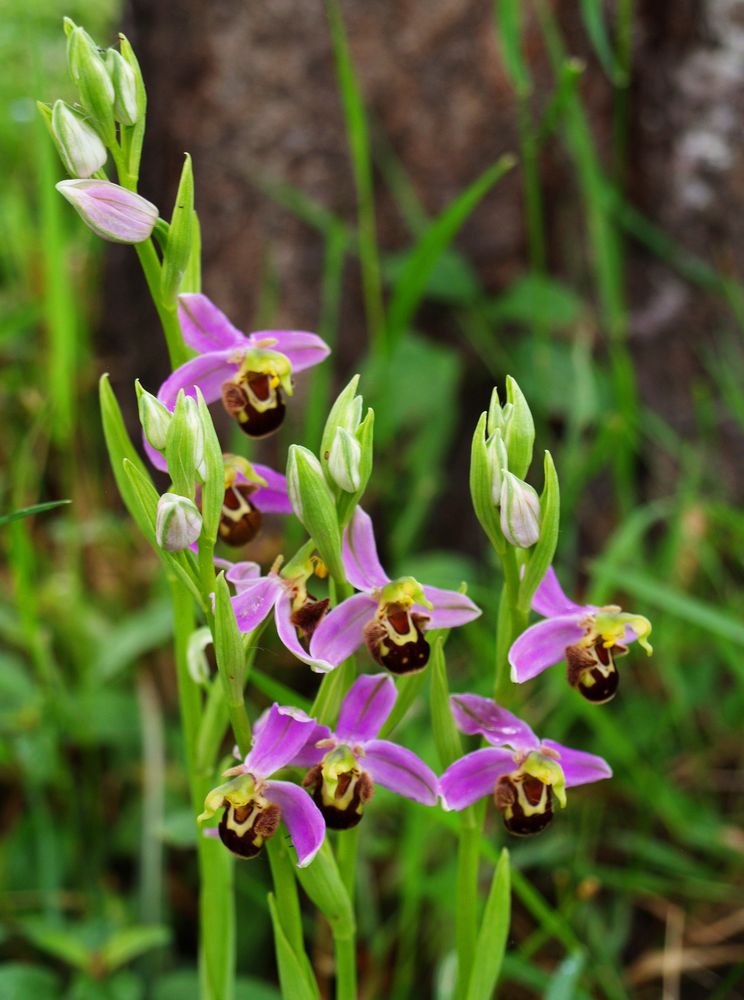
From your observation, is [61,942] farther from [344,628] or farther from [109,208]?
[109,208]

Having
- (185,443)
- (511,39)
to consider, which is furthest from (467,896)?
(511,39)

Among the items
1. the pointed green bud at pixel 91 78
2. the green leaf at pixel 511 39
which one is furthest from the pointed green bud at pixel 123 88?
the green leaf at pixel 511 39

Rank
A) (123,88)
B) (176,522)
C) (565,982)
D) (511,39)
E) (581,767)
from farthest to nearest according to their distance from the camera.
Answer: (511,39), (565,982), (581,767), (123,88), (176,522)

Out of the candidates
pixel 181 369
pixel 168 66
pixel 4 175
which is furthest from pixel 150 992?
pixel 4 175

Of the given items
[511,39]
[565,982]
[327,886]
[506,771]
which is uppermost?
[511,39]

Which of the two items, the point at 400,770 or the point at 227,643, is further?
the point at 400,770

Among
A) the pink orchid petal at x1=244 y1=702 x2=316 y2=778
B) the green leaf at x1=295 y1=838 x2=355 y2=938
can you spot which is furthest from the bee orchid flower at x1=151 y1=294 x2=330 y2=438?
the green leaf at x1=295 y1=838 x2=355 y2=938

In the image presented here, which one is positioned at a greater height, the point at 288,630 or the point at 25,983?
the point at 288,630

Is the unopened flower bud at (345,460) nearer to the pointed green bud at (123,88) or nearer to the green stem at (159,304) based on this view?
the green stem at (159,304)
